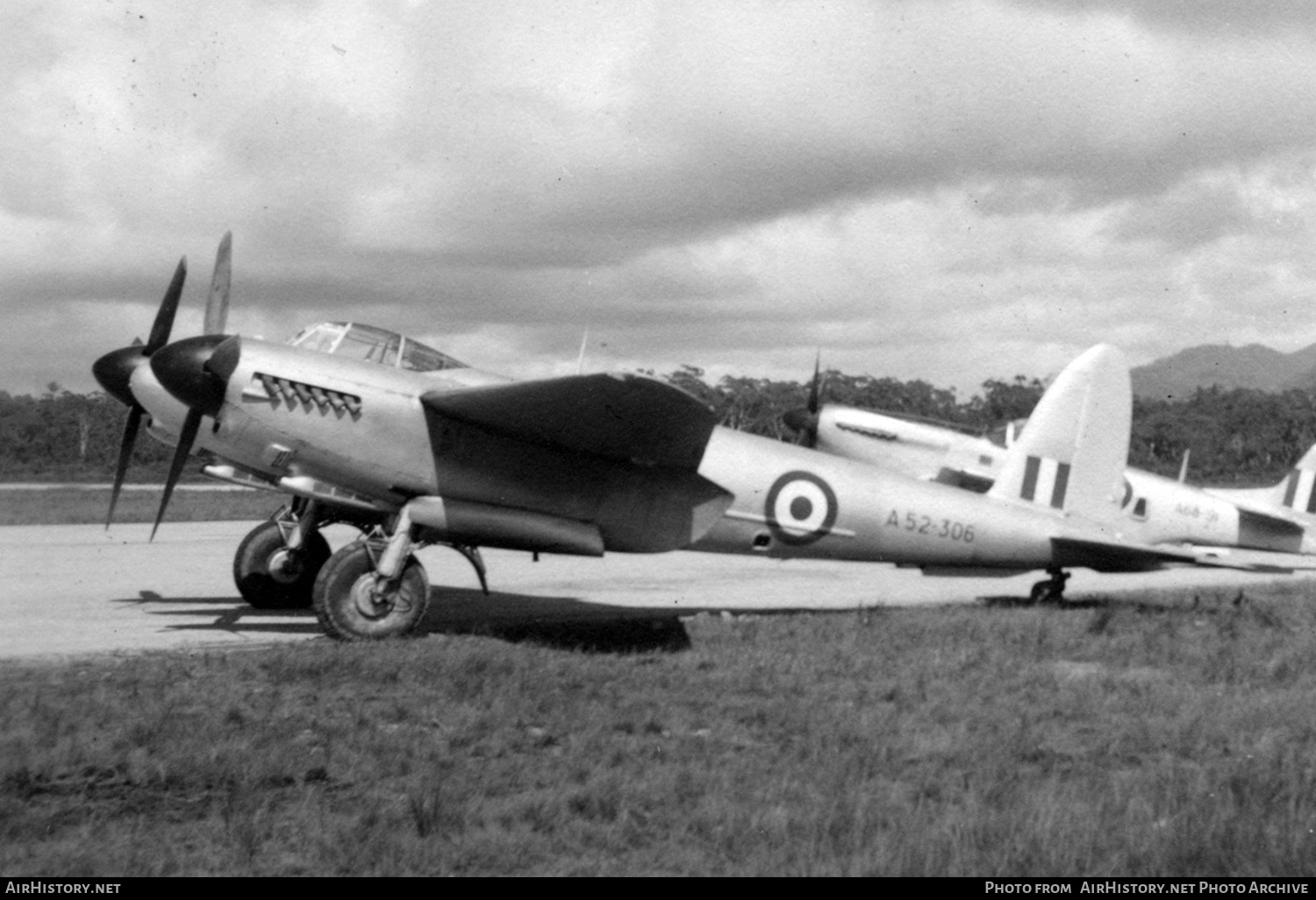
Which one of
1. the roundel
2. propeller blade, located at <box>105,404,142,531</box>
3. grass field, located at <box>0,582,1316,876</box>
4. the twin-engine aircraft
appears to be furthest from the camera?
the twin-engine aircraft

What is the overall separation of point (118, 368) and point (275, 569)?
227 centimetres

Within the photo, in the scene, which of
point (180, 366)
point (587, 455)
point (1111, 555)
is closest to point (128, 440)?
point (180, 366)

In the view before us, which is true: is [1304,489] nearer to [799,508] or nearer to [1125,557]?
[1125,557]

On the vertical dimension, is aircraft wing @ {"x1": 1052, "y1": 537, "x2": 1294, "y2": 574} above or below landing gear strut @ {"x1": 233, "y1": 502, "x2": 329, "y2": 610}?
above

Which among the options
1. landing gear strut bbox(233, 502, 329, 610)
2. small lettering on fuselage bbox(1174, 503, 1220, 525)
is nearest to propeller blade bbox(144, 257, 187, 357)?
landing gear strut bbox(233, 502, 329, 610)

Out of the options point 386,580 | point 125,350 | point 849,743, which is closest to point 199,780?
point 849,743

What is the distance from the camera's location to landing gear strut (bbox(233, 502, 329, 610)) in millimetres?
10961

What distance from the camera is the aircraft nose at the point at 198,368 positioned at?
8.88m

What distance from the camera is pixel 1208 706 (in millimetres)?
6805

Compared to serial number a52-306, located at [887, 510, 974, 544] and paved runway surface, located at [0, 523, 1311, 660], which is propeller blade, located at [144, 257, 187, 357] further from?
serial number a52-306, located at [887, 510, 974, 544]

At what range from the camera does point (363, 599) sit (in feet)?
28.7

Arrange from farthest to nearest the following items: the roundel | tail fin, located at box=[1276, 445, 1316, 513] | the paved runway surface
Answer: tail fin, located at box=[1276, 445, 1316, 513] → the roundel → the paved runway surface

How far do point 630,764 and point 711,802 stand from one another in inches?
29.7

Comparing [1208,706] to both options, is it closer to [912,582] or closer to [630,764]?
[630,764]
